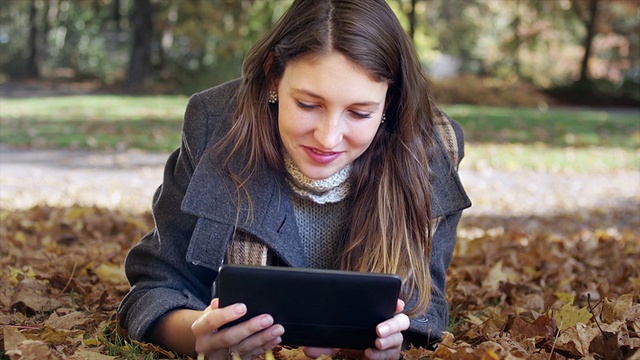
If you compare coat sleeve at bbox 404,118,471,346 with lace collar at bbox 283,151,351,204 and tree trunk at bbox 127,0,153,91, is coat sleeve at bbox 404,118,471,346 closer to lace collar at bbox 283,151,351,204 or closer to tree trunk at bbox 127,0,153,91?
lace collar at bbox 283,151,351,204

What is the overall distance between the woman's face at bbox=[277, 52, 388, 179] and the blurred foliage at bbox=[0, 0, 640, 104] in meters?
16.9

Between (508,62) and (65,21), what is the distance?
15.4 meters

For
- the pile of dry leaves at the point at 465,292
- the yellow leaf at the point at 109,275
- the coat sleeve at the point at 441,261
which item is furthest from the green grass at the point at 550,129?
the coat sleeve at the point at 441,261

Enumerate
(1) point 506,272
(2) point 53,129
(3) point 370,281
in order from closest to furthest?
(3) point 370,281, (1) point 506,272, (2) point 53,129

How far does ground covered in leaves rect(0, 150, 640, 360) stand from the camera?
7.49 ft

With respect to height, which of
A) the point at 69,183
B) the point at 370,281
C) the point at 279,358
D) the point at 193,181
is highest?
the point at 193,181

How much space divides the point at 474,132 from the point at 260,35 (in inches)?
286

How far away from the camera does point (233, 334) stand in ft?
6.95

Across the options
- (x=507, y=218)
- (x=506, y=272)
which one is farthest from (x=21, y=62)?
(x=506, y=272)

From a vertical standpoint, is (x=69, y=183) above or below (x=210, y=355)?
below

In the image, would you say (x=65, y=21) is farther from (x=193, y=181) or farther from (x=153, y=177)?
(x=193, y=181)

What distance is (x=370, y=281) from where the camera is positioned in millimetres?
2047

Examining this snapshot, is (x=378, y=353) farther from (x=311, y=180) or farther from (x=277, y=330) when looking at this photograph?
(x=311, y=180)

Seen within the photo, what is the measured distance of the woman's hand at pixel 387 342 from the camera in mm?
2170
